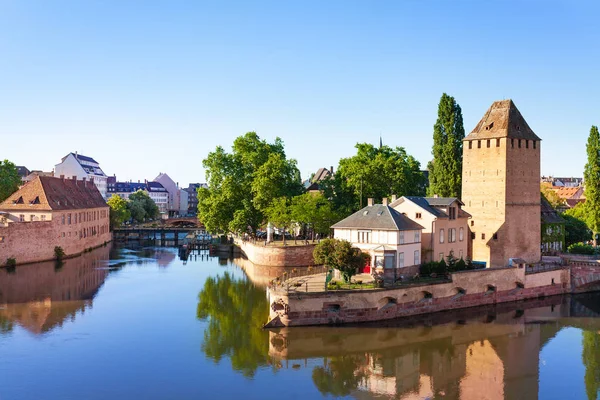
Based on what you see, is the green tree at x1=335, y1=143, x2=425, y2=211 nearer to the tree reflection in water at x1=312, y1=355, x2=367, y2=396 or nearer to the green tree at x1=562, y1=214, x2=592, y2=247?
the green tree at x1=562, y1=214, x2=592, y2=247

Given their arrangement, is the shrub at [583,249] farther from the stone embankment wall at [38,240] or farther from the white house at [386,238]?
the stone embankment wall at [38,240]

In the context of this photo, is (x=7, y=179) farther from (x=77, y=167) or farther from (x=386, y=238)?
(x=386, y=238)

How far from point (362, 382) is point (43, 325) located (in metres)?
17.6

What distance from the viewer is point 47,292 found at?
3884 cm

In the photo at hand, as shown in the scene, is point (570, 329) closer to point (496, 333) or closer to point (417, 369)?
point (496, 333)

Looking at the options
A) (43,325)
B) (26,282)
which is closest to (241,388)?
(43,325)

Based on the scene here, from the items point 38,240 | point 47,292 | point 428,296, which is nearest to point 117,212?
point 38,240

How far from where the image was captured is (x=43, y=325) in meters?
30.3

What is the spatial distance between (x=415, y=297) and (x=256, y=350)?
1172 centimetres

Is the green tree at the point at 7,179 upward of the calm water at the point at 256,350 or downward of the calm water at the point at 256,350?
upward

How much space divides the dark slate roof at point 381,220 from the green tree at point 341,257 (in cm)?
330

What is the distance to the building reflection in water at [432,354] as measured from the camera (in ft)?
77.0

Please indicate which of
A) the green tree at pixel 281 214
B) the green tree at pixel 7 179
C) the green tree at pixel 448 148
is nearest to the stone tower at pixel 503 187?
the green tree at pixel 448 148

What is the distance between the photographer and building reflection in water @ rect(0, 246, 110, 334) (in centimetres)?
3142
